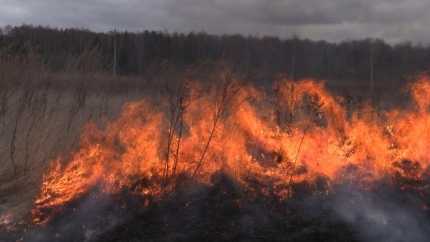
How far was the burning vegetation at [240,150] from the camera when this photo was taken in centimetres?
696

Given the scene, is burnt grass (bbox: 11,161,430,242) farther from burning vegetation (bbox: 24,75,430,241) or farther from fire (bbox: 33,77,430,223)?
fire (bbox: 33,77,430,223)

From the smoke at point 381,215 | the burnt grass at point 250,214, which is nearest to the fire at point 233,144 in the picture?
the burnt grass at point 250,214

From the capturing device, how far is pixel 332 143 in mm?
7664

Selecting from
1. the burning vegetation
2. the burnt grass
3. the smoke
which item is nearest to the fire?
the burning vegetation

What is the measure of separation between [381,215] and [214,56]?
841cm

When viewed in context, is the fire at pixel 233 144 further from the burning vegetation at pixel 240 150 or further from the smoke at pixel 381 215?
the smoke at pixel 381 215

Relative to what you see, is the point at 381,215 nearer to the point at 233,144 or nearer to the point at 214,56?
the point at 233,144

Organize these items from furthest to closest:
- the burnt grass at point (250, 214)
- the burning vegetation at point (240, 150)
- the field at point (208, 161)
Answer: the burning vegetation at point (240, 150) → the field at point (208, 161) → the burnt grass at point (250, 214)

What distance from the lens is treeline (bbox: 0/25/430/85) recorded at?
895 centimetres

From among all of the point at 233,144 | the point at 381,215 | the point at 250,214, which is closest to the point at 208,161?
the point at 233,144

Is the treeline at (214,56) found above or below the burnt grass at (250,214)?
above

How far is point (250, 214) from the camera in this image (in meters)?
6.43

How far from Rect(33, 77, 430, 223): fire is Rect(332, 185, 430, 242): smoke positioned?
441mm

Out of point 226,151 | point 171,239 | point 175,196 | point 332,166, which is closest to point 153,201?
point 175,196
